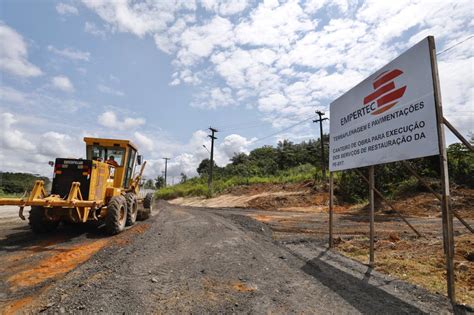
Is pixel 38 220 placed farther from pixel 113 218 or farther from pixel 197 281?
pixel 197 281

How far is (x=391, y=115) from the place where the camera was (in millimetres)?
5449

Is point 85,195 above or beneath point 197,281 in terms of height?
above

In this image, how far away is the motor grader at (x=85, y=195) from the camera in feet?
25.2

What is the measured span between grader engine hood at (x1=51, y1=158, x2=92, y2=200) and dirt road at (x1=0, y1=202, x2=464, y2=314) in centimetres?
163

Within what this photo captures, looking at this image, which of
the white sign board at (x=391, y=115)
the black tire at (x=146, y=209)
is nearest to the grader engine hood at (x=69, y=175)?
the black tire at (x=146, y=209)

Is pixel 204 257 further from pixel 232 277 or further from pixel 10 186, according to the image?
pixel 10 186

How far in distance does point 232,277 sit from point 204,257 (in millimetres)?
1320

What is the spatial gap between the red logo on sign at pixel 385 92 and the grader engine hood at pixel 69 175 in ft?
24.6

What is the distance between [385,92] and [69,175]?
27.2 feet

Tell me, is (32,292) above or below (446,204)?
below

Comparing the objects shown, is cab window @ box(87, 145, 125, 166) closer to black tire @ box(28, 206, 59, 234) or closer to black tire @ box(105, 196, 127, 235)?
black tire @ box(105, 196, 127, 235)

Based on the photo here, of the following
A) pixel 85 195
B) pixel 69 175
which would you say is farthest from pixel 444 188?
pixel 69 175

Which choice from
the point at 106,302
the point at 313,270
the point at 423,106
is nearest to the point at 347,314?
the point at 313,270

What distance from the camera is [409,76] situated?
5.07 meters
